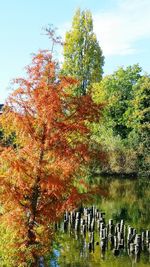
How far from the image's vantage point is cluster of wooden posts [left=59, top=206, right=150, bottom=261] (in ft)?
80.3

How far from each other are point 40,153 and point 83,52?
191 ft

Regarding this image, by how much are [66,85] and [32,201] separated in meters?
4.03

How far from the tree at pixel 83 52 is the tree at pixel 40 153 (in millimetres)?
55928

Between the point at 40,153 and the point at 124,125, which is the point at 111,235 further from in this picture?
the point at 124,125

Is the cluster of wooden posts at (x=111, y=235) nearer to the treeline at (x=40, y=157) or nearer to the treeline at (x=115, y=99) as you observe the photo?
the treeline at (x=40, y=157)

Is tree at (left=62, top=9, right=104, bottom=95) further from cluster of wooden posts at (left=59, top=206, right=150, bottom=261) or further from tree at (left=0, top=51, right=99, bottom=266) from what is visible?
tree at (left=0, top=51, right=99, bottom=266)

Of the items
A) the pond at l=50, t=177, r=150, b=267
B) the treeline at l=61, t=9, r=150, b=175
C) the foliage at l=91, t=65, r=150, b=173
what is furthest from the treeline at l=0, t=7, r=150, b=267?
the foliage at l=91, t=65, r=150, b=173

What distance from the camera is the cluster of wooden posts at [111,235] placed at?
24.5 meters

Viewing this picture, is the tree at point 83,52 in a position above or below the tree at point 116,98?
above

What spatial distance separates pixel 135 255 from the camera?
78.3 ft

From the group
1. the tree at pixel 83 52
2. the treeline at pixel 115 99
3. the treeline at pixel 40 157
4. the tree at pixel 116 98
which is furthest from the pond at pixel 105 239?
the tree at pixel 83 52

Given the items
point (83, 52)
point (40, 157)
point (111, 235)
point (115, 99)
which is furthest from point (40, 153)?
point (83, 52)

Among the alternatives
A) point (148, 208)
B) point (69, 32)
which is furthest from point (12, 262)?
point (69, 32)

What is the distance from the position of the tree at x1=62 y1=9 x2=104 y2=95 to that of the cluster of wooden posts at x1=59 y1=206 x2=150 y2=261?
43.0 meters
